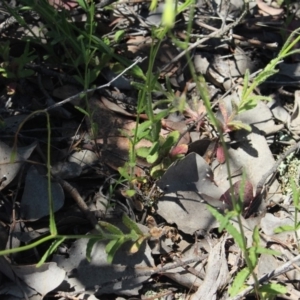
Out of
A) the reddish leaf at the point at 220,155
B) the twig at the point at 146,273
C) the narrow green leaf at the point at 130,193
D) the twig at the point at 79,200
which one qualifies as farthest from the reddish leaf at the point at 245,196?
the twig at the point at 79,200

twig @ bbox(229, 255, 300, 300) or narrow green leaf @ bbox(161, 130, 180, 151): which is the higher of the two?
narrow green leaf @ bbox(161, 130, 180, 151)

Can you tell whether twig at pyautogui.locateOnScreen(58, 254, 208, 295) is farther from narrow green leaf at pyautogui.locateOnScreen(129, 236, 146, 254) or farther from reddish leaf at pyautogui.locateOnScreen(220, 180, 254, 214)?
reddish leaf at pyautogui.locateOnScreen(220, 180, 254, 214)

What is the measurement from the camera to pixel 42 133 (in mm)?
2244

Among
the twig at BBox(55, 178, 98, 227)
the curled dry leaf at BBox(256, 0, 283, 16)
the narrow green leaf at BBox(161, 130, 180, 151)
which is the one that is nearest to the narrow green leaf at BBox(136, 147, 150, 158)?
the narrow green leaf at BBox(161, 130, 180, 151)

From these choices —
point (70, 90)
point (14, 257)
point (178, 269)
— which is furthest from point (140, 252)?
point (70, 90)

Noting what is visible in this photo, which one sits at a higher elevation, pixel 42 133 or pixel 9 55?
pixel 9 55

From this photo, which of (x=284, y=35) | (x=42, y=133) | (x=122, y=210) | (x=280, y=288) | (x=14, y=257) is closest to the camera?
(x=280, y=288)

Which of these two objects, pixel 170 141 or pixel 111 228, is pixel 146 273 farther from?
pixel 170 141

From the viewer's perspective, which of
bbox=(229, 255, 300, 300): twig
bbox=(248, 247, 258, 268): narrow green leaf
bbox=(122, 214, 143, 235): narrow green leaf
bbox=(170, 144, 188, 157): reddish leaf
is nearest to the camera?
bbox=(248, 247, 258, 268): narrow green leaf

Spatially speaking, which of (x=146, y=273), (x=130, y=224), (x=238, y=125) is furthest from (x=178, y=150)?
(x=146, y=273)

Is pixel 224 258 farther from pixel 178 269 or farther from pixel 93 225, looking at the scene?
pixel 93 225

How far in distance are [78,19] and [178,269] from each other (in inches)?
49.6

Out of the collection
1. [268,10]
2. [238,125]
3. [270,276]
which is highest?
[268,10]

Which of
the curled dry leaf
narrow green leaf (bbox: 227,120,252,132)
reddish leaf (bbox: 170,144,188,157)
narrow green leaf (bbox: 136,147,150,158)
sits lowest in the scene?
reddish leaf (bbox: 170,144,188,157)
